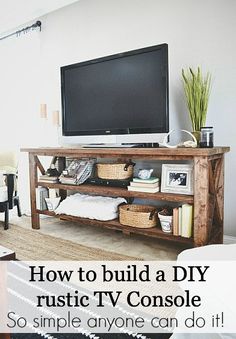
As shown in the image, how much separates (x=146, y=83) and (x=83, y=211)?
1107 mm

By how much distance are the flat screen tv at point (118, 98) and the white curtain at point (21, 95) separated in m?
0.86

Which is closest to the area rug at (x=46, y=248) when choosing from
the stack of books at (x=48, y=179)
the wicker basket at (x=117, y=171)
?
the stack of books at (x=48, y=179)

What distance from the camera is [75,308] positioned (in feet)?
4.78

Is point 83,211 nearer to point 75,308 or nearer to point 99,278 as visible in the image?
point 99,278

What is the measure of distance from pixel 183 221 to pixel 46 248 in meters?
1.03

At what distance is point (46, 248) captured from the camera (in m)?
Result: 2.26

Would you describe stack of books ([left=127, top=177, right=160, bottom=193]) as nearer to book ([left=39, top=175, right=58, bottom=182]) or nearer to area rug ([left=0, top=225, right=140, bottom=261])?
area rug ([left=0, top=225, right=140, bottom=261])

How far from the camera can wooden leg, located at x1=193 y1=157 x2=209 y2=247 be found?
182 centimetres

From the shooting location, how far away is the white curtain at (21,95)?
3461mm

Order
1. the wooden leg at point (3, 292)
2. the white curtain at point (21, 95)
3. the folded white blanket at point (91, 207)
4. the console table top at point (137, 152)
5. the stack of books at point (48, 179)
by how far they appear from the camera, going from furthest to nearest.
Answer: the white curtain at point (21, 95)
the stack of books at point (48, 179)
the folded white blanket at point (91, 207)
the console table top at point (137, 152)
the wooden leg at point (3, 292)

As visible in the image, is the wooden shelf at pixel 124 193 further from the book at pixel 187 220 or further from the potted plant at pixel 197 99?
the potted plant at pixel 197 99

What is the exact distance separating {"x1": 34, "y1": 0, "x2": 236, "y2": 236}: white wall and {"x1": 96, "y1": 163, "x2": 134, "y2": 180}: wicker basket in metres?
0.52

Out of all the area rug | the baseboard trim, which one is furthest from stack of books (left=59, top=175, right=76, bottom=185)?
the baseboard trim

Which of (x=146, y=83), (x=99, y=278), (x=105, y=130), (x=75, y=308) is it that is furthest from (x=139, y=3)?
(x=75, y=308)
